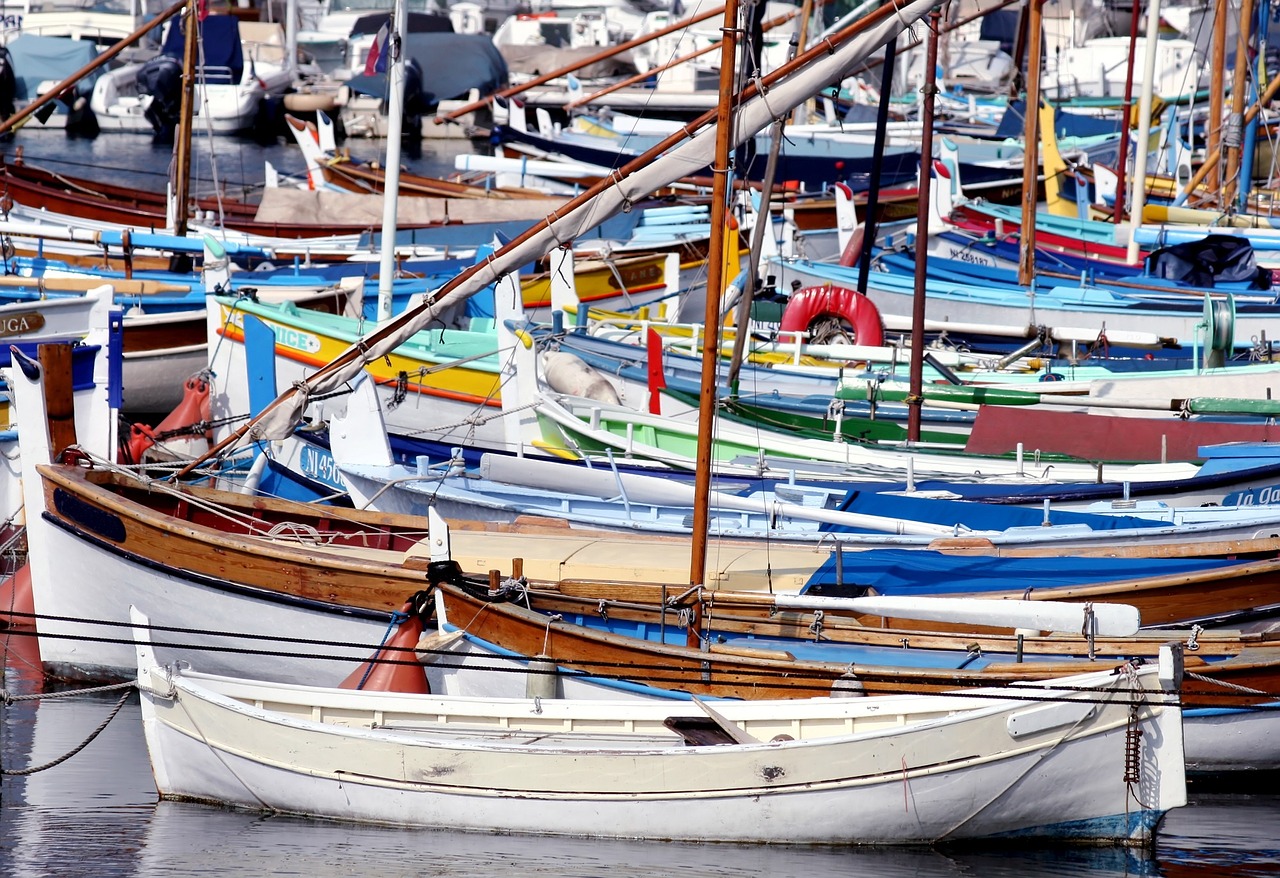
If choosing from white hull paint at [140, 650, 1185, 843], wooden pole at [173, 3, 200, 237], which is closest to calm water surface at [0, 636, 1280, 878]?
white hull paint at [140, 650, 1185, 843]

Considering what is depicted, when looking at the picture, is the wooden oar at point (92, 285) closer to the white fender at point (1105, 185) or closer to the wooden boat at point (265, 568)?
the wooden boat at point (265, 568)

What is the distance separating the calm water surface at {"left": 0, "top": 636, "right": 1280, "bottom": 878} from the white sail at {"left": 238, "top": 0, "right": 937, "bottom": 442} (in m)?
3.55

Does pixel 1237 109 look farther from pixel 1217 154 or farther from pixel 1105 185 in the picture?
pixel 1105 185

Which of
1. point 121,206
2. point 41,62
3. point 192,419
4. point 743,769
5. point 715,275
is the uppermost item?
point 41,62

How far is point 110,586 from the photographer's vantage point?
1372cm

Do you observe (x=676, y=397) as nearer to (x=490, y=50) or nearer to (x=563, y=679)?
(x=563, y=679)

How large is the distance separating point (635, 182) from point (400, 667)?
13.3 ft

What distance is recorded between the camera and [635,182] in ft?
40.4

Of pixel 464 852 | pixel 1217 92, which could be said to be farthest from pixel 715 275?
pixel 1217 92

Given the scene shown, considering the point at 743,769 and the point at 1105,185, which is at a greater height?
the point at 1105,185

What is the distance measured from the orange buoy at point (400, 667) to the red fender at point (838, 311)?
9.52 metres

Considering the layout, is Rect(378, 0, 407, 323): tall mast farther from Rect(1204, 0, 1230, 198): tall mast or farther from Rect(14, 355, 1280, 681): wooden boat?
Rect(1204, 0, 1230, 198): tall mast

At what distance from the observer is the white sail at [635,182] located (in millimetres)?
11789

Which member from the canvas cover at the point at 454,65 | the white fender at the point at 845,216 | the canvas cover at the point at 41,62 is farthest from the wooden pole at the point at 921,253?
the canvas cover at the point at 41,62
